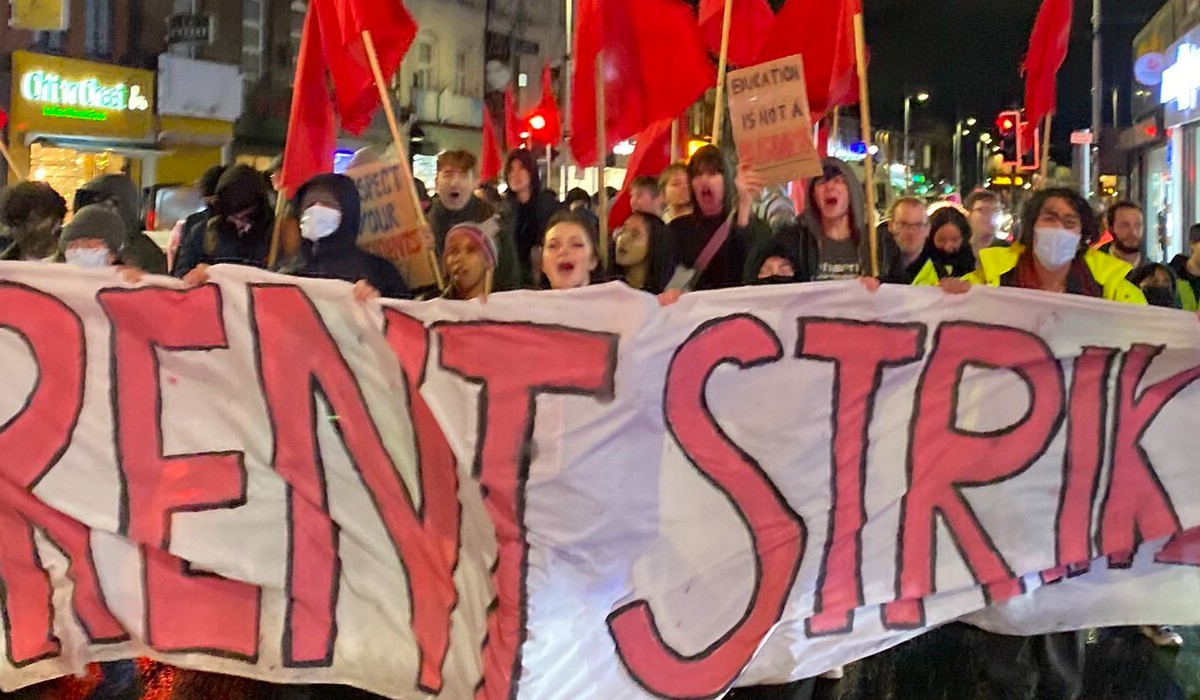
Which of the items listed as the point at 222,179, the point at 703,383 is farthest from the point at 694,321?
the point at 222,179

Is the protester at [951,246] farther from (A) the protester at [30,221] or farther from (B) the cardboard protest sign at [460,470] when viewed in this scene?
(A) the protester at [30,221]

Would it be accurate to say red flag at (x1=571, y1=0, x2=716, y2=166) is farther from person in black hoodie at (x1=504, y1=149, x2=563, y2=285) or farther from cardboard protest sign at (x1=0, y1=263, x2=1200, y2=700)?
cardboard protest sign at (x1=0, y1=263, x2=1200, y2=700)

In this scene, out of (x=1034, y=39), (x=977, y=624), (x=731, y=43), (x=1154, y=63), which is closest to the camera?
(x=977, y=624)

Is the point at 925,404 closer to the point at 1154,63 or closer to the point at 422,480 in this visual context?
the point at 422,480

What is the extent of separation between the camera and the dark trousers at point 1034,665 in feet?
12.9

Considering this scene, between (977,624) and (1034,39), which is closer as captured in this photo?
(977,624)

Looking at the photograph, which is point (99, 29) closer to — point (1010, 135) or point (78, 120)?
point (78, 120)

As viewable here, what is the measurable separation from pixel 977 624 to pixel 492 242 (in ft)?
7.10

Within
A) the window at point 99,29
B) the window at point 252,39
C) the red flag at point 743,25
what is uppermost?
the window at point 252,39

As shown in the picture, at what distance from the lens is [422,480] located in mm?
3566

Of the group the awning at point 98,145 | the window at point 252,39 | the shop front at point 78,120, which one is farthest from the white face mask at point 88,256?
the window at point 252,39

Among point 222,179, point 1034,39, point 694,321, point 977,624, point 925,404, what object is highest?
point 1034,39

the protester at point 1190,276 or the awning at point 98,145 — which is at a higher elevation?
the awning at point 98,145

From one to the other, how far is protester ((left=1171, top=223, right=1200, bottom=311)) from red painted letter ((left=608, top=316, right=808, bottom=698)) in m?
3.30
